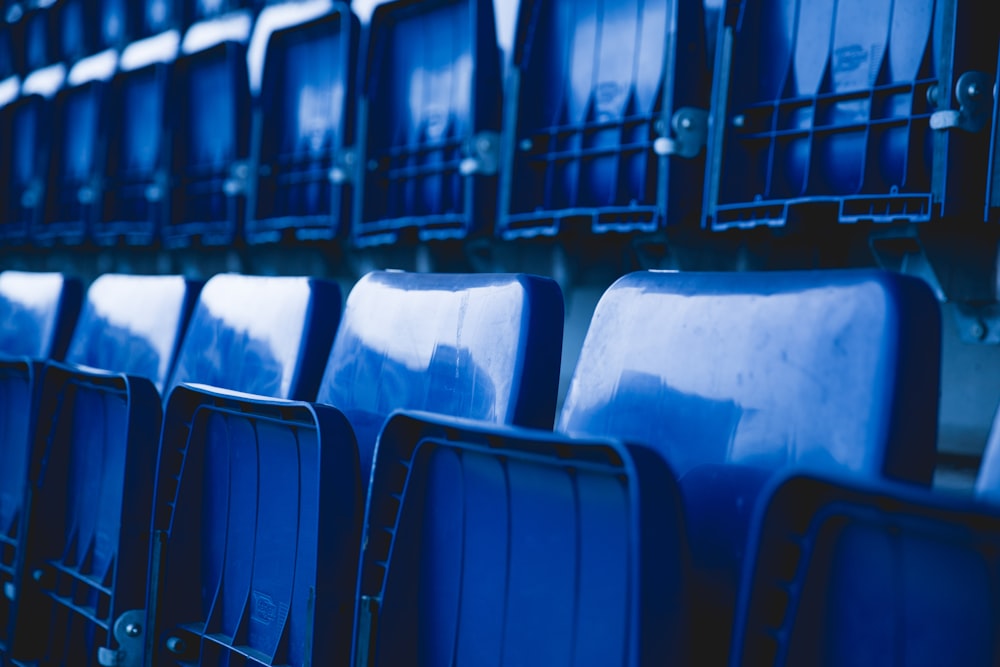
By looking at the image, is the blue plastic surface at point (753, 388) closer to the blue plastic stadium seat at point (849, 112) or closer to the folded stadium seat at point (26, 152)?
the blue plastic stadium seat at point (849, 112)

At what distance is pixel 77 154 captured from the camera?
3.64 m

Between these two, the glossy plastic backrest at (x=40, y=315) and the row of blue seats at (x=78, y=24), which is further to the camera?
the row of blue seats at (x=78, y=24)

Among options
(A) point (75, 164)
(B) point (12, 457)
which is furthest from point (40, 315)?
(A) point (75, 164)

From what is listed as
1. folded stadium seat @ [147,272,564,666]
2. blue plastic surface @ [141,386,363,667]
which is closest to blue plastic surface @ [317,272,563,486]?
folded stadium seat @ [147,272,564,666]

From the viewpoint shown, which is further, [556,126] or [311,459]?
[556,126]

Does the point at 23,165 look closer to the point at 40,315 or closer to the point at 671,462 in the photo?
the point at 40,315

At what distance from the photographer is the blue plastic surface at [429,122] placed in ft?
6.44

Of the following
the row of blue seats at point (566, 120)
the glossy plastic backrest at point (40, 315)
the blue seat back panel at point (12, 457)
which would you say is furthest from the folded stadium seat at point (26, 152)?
the blue seat back panel at point (12, 457)

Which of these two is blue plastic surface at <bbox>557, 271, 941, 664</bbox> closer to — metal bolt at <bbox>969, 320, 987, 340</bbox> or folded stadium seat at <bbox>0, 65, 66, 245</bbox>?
metal bolt at <bbox>969, 320, 987, 340</bbox>

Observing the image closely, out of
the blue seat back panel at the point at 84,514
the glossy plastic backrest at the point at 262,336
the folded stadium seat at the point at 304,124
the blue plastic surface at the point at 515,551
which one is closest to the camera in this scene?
the blue plastic surface at the point at 515,551

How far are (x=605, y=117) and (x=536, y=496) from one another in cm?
114

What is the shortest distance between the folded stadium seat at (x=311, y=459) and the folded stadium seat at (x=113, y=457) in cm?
10

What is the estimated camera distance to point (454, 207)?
208 cm

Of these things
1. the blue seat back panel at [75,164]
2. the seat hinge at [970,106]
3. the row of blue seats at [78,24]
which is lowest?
the seat hinge at [970,106]
